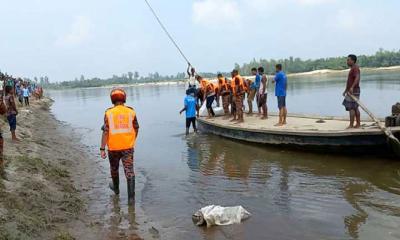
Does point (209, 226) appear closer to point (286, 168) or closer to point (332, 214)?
point (332, 214)

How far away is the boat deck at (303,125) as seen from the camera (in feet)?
31.5

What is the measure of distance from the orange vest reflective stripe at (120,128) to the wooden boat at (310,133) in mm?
4951

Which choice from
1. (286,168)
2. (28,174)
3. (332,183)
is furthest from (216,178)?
(28,174)

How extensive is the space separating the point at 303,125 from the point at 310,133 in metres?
1.48

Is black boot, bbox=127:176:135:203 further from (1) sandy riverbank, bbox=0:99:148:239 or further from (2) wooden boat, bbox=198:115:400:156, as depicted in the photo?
(2) wooden boat, bbox=198:115:400:156

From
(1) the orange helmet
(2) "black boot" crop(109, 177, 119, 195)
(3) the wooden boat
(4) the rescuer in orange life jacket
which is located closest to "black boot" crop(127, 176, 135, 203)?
(4) the rescuer in orange life jacket

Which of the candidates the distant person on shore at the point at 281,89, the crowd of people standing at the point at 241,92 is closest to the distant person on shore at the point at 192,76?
the crowd of people standing at the point at 241,92

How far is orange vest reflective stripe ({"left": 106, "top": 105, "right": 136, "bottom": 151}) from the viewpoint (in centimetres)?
664

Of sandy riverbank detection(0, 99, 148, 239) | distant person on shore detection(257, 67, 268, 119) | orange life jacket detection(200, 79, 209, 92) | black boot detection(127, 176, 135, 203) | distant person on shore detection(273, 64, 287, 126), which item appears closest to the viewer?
sandy riverbank detection(0, 99, 148, 239)

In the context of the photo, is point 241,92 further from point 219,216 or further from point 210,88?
point 219,216

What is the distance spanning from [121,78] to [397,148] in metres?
196

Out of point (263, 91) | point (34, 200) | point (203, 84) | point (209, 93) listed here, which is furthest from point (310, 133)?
point (203, 84)

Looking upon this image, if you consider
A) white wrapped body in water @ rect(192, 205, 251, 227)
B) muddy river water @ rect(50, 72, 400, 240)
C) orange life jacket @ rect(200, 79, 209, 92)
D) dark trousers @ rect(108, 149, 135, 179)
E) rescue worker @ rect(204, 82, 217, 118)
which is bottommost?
muddy river water @ rect(50, 72, 400, 240)

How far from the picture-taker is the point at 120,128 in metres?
6.68
